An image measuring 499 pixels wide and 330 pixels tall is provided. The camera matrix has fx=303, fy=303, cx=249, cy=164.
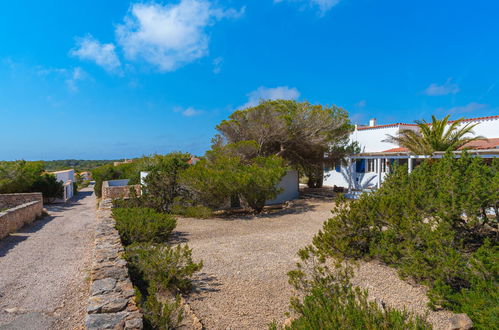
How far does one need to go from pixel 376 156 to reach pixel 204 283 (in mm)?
13443

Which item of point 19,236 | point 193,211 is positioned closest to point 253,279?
point 193,211

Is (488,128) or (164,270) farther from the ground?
(488,128)

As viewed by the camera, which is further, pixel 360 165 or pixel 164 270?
pixel 360 165

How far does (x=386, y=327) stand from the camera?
2.81 metres

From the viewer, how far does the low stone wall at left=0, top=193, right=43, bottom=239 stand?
36.0 ft

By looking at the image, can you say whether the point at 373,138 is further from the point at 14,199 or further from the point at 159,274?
the point at 14,199

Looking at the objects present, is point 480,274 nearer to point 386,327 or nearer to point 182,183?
point 386,327

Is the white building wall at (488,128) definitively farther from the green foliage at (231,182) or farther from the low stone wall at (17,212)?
the low stone wall at (17,212)

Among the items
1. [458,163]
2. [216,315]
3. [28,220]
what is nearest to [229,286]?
[216,315]

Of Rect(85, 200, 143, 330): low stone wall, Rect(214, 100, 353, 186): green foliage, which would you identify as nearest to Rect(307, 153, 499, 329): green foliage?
Rect(85, 200, 143, 330): low stone wall

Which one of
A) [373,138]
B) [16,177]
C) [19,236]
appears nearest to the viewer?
[19,236]

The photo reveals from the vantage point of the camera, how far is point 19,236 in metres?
11.1

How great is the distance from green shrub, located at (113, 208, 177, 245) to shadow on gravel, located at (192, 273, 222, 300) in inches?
88.1

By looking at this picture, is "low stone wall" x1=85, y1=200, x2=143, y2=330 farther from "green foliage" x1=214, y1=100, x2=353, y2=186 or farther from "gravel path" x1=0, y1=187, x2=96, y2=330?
"green foliage" x1=214, y1=100, x2=353, y2=186
